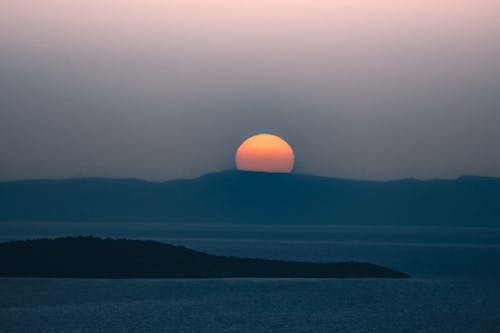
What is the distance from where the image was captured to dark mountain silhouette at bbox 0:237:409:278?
288ft

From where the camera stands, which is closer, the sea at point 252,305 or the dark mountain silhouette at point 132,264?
the sea at point 252,305

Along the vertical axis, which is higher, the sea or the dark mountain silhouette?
the dark mountain silhouette

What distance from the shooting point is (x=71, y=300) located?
72.9 metres

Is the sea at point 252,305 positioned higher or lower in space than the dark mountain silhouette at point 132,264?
lower

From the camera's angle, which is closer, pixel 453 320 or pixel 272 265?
pixel 453 320

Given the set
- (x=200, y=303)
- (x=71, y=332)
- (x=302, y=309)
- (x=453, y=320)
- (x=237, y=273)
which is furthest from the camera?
(x=237, y=273)

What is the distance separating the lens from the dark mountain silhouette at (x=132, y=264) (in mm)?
87812

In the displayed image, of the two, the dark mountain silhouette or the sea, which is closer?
the sea

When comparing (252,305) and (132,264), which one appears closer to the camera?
(252,305)

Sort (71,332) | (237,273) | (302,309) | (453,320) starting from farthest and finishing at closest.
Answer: (237,273) < (302,309) < (453,320) < (71,332)

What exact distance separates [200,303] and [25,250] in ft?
80.7

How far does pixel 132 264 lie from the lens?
9188 cm

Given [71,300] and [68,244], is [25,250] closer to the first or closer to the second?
[68,244]

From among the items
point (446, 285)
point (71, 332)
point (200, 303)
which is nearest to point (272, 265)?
point (446, 285)
